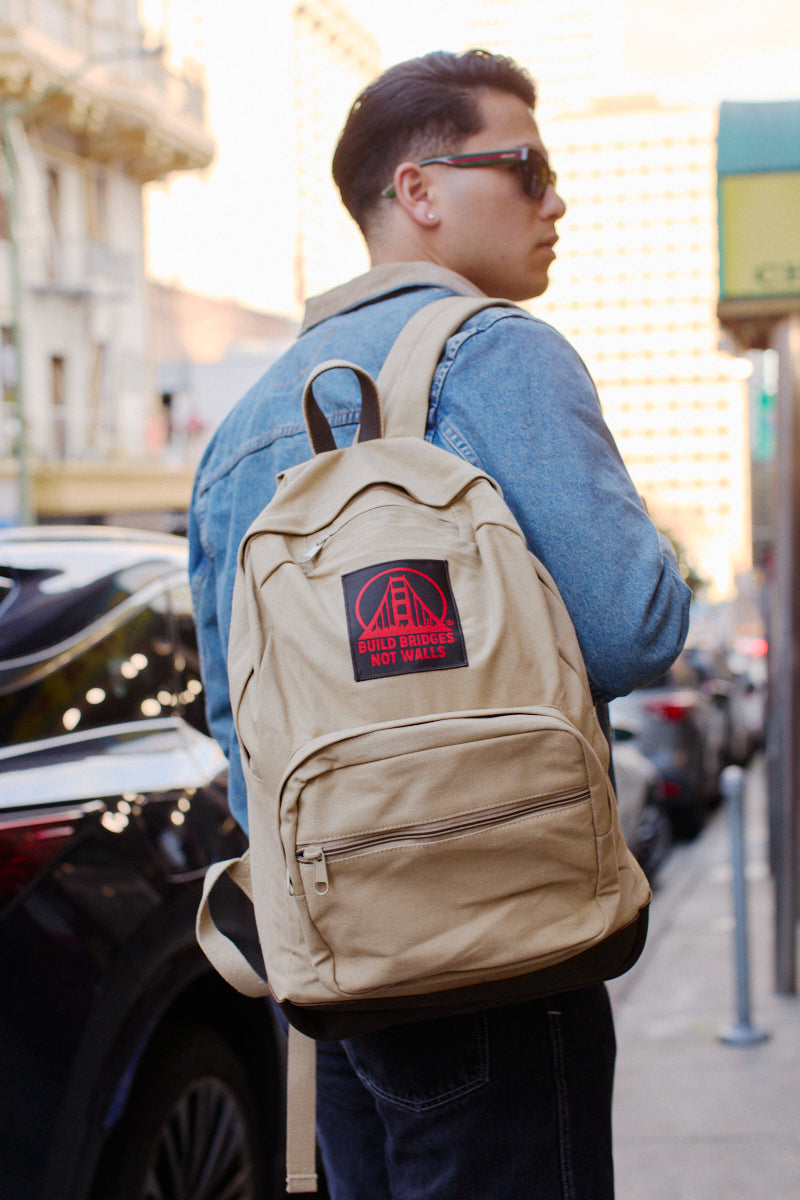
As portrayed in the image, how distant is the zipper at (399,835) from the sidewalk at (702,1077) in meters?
2.78

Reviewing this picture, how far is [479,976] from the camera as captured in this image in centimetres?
125

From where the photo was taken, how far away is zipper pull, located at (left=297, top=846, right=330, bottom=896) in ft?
4.02

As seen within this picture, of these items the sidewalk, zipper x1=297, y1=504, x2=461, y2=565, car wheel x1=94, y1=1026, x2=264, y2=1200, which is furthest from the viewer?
the sidewalk

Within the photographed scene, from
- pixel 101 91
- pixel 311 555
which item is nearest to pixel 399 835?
pixel 311 555

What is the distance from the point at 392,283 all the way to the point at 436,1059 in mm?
990

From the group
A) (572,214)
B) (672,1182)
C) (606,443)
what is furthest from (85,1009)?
(572,214)

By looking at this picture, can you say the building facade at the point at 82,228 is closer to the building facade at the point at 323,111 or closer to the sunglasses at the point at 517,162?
the sunglasses at the point at 517,162

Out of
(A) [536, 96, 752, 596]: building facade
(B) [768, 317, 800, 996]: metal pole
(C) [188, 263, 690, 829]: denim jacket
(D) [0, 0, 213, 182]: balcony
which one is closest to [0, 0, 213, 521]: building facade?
(D) [0, 0, 213, 182]: balcony

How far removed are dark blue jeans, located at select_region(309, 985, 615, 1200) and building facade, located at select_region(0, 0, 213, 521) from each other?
67.0 ft

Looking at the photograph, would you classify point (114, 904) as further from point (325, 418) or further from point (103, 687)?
point (325, 418)

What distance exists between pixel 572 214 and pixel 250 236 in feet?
342

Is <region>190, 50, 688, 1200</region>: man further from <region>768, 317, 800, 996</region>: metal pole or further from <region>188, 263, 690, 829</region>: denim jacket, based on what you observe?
<region>768, 317, 800, 996</region>: metal pole

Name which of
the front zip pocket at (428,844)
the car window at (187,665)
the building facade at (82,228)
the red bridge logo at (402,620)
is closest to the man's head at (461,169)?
the red bridge logo at (402,620)

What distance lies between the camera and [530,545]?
142 centimetres
